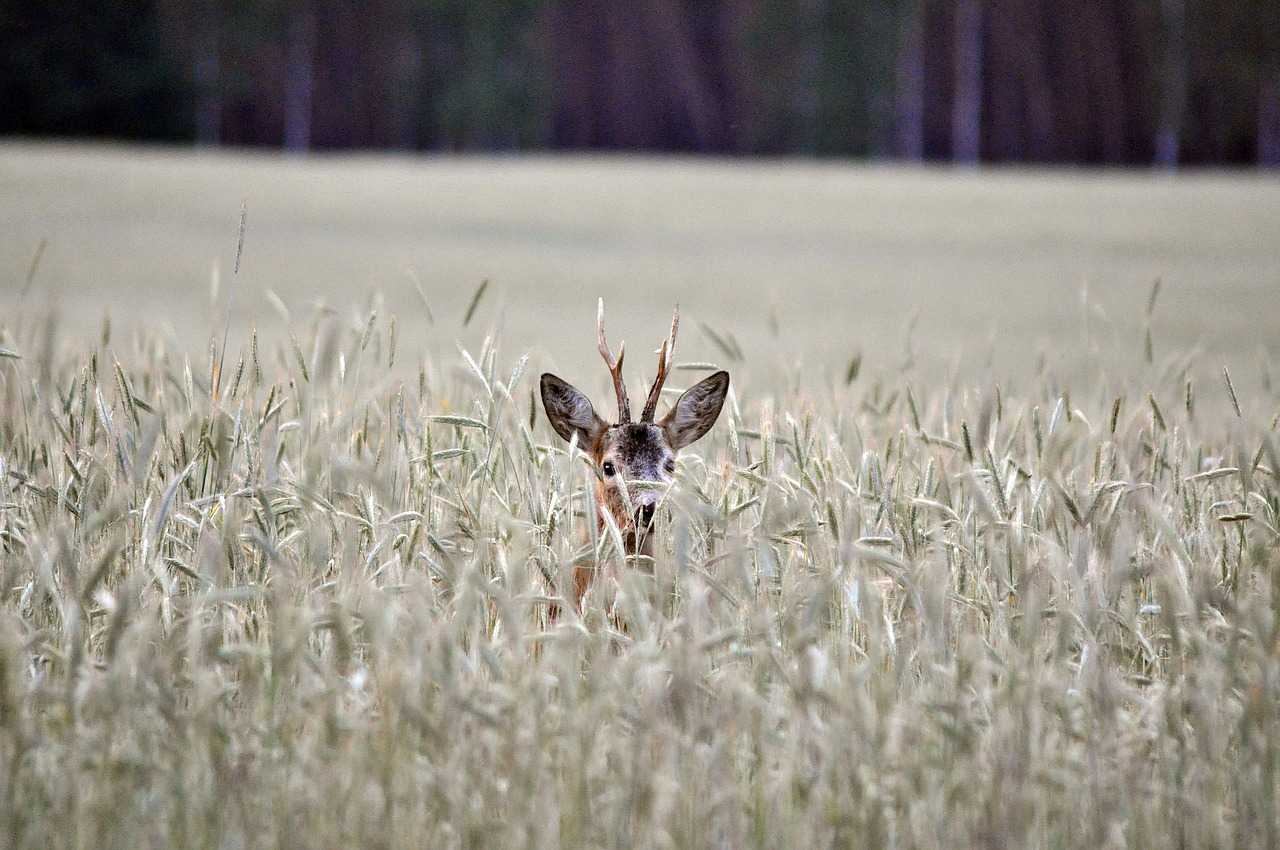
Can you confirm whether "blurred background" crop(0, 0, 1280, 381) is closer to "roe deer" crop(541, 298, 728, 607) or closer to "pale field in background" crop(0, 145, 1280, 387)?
"pale field in background" crop(0, 145, 1280, 387)

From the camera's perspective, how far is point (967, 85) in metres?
25.8

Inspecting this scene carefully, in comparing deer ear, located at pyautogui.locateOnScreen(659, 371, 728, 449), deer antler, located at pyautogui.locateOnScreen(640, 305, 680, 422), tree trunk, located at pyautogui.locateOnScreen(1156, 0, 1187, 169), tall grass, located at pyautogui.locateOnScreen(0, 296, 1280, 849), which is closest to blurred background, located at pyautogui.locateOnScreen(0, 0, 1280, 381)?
tree trunk, located at pyautogui.locateOnScreen(1156, 0, 1187, 169)

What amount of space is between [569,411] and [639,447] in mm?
258

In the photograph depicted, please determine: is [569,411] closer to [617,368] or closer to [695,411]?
[617,368]

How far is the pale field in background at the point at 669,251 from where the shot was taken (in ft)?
35.3

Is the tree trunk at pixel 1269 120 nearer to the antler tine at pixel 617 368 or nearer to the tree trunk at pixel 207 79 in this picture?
the tree trunk at pixel 207 79

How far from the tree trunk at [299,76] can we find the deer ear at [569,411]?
24.2 m

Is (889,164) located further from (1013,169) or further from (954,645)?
(954,645)

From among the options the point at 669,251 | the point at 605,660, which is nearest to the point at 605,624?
the point at 605,660

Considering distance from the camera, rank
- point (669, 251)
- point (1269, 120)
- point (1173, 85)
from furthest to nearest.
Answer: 1. point (1269, 120)
2. point (1173, 85)
3. point (669, 251)

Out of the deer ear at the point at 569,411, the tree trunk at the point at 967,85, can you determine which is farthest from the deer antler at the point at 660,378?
the tree trunk at the point at 967,85

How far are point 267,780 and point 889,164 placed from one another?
24802 mm

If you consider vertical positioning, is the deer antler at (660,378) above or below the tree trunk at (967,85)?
below

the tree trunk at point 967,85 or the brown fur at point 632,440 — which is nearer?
the brown fur at point 632,440
